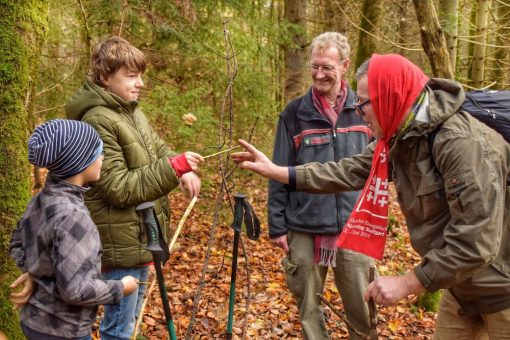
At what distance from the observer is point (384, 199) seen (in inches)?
97.0

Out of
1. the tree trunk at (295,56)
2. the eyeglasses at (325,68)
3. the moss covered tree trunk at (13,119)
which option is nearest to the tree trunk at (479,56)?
the tree trunk at (295,56)

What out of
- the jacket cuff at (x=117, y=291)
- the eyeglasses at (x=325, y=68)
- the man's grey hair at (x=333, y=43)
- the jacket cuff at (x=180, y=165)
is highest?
the man's grey hair at (x=333, y=43)

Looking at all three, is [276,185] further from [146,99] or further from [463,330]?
[146,99]

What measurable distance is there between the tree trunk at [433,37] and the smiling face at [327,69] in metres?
0.70

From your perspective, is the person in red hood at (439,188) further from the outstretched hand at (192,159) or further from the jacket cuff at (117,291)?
the jacket cuff at (117,291)

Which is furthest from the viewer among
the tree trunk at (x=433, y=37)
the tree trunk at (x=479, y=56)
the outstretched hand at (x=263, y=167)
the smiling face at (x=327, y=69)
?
the tree trunk at (x=479, y=56)

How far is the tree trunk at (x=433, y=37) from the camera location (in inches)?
138

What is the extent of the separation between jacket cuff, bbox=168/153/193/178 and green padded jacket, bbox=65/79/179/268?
0.09 feet

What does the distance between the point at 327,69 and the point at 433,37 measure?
0.94 m

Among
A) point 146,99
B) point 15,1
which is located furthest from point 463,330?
point 146,99

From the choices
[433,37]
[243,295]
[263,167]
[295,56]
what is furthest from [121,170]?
[295,56]

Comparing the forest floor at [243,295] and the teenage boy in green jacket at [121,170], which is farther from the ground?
the teenage boy in green jacket at [121,170]

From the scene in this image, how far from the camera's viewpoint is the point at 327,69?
3418 mm

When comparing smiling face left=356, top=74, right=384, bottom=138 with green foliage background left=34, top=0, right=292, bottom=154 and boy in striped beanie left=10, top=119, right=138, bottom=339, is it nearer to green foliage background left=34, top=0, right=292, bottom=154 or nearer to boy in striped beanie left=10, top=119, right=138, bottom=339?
boy in striped beanie left=10, top=119, right=138, bottom=339
